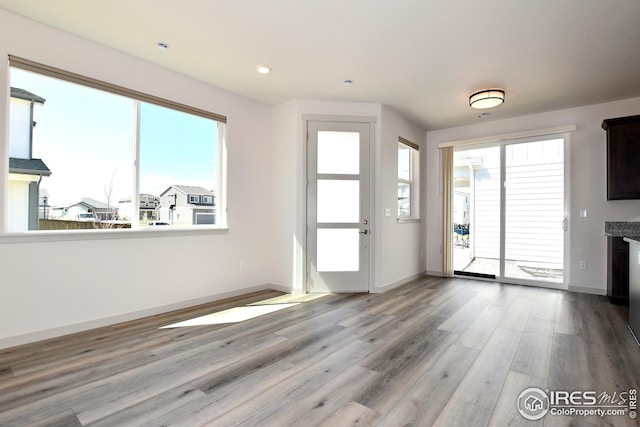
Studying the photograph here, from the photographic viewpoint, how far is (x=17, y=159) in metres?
2.69

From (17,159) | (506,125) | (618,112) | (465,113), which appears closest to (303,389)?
(17,159)

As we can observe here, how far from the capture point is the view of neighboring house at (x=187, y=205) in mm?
3664

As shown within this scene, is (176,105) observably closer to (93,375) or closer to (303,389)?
(93,375)

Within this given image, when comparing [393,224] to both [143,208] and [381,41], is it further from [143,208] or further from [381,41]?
[143,208]

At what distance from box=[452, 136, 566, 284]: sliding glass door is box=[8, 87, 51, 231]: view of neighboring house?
5.88 metres

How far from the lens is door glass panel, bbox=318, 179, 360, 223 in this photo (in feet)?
14.9

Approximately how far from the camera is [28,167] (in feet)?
9.00

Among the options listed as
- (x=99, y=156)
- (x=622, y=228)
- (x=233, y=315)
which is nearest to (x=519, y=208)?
(x=622, y=228)

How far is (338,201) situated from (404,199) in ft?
4.93

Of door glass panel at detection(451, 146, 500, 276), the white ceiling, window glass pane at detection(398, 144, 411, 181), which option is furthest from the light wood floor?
the white ceiling

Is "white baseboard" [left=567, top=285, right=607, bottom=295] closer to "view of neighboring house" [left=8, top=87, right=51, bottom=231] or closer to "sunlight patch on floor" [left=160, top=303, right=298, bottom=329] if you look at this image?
"sunlight patch on floor" [left=160, top=303, right=298, bottom=329]

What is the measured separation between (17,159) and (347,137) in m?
3.68

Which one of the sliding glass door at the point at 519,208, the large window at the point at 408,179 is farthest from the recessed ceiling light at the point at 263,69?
the sliding glass door at the point at 519,208

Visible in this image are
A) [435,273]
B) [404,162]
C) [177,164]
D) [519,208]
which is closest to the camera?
[177,164]
